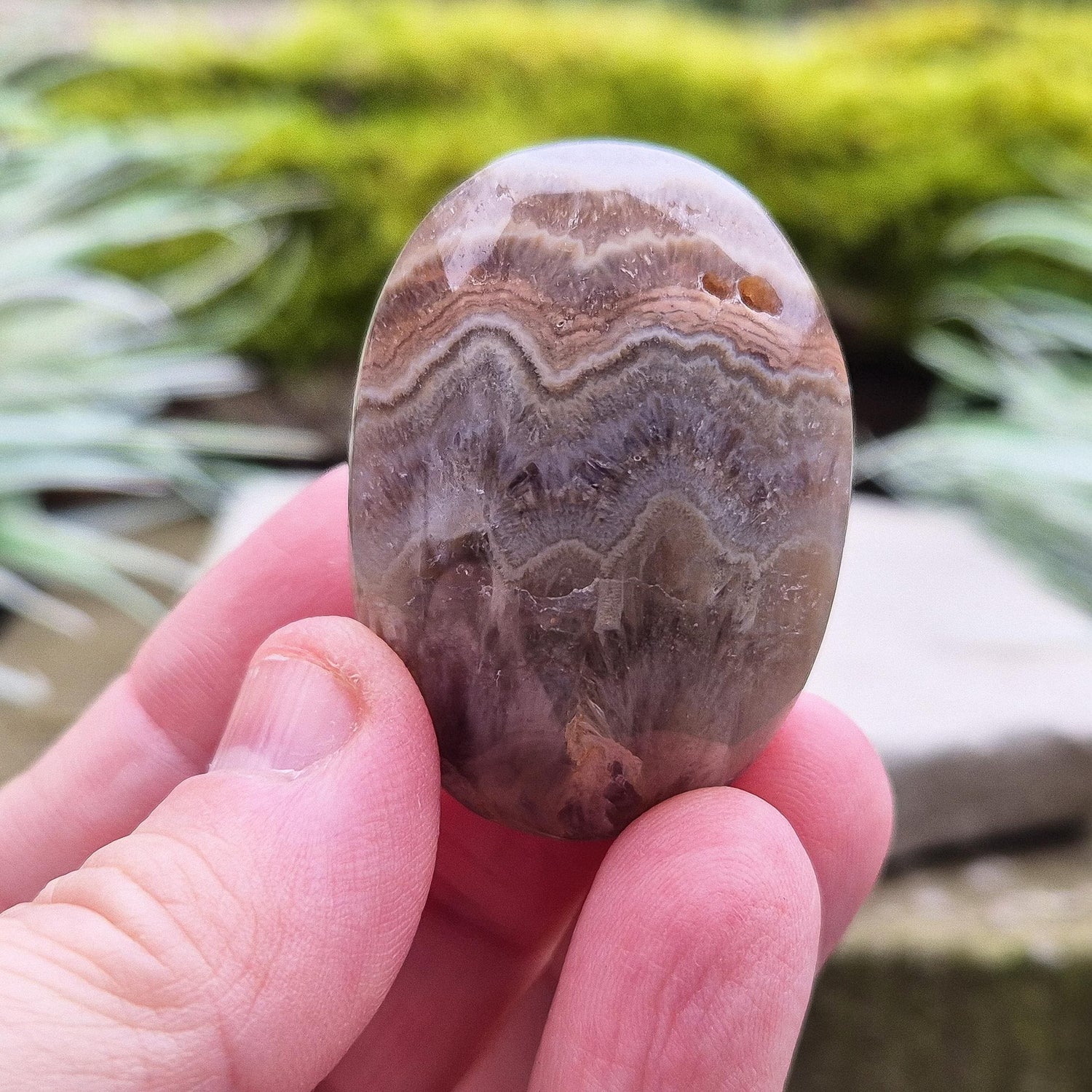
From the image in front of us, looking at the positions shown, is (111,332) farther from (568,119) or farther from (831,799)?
(831,799)

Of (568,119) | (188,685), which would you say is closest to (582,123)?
(568,119)

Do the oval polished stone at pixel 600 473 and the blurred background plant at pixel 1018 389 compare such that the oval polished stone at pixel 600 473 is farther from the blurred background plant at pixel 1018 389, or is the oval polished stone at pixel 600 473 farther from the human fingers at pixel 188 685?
the blurred background plant at pixel 1018 389

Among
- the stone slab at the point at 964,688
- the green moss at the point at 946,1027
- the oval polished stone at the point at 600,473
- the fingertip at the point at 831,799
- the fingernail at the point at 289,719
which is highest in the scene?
the oval polished stone at the point at 600,473

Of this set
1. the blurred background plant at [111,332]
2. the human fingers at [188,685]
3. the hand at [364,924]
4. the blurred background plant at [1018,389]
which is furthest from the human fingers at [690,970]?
the blurred background plant at [1018,389]

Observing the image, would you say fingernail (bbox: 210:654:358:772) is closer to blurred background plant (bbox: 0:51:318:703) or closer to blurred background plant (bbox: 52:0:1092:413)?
blurred background plant (bbox: 0:51:318:703)

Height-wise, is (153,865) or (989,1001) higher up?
(153,865)

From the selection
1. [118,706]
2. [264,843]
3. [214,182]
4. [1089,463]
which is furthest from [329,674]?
[214,182]

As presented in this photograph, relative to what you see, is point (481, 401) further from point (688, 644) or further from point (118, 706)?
point (118, 706)
